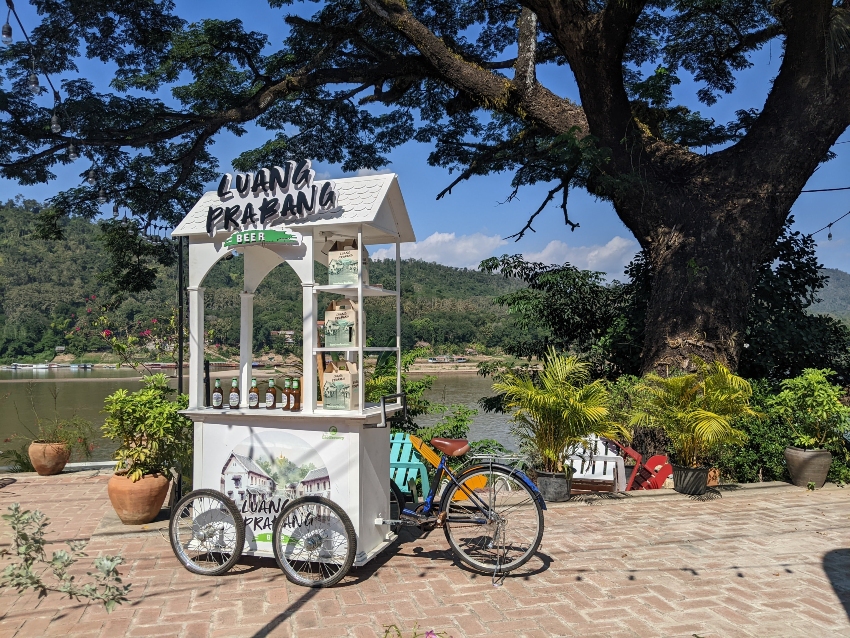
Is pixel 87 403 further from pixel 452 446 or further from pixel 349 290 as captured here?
pixel 452 446

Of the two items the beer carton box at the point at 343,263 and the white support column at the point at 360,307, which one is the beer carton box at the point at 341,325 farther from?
the beer carton box at the point at 343,263

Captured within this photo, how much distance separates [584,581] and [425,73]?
9226 millimetres

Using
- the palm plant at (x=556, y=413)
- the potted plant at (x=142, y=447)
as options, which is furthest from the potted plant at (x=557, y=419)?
the potted plant at (x=142, y=447)

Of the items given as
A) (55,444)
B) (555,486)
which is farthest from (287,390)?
(55,444)

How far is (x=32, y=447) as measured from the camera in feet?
27.5

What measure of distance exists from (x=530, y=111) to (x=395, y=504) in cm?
673

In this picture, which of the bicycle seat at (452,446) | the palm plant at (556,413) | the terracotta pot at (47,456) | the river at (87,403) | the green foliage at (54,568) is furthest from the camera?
the river at (87,403)

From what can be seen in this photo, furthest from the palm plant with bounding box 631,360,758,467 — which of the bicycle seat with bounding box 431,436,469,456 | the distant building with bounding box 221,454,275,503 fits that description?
the distant building with bounding box 221,454,275,503

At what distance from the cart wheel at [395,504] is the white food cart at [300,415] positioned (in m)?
0.19

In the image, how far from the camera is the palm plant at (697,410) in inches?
262

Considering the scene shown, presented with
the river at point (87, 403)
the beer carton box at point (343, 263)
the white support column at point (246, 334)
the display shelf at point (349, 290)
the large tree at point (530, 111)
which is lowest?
the river at point (87, 403)

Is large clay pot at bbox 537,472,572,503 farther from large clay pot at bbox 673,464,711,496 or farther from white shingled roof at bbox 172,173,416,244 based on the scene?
white shingled roof at bbox 172,173,416,244

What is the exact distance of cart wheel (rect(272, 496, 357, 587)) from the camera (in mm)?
4082

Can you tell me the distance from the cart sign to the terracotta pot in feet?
18.5
